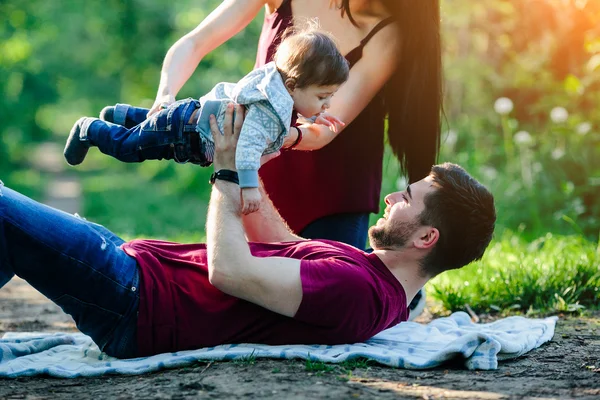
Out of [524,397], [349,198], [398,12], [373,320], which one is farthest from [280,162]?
[524,397]

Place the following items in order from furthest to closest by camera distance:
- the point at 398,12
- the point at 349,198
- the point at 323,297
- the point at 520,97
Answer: the point at 520,97 → the point at 349,198 → the point at 398,12 → the point at 323,297

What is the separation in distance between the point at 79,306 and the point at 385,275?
1.19 metres

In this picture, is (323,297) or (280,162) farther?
(280,162)

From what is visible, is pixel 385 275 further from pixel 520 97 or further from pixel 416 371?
pixel 520 97

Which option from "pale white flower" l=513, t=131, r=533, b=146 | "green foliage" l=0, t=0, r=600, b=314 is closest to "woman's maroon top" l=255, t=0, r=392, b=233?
"green foliage" l=0, t=0, r=600, b=314

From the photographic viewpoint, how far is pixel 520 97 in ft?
30.7

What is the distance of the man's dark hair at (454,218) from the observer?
3.40m

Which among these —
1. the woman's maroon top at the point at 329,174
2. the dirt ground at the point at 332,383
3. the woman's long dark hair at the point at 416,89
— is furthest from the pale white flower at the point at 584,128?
the dirt ground at the point at 332,383

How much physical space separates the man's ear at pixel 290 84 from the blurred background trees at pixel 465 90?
1.97 meters

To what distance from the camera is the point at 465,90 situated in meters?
10.6

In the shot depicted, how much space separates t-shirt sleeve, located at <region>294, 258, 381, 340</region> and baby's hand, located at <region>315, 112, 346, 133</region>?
0.70 metres

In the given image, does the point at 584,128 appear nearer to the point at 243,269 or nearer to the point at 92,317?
the point at 243,269

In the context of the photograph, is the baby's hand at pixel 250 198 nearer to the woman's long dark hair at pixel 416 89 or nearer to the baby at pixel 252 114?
the baby at pixel 252 114

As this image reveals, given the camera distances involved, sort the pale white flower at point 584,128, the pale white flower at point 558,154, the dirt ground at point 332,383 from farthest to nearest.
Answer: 1. the pale white flower at point 558,154
2. the pale white flower at point 584,128
3. the dirt ground at point 332,383
